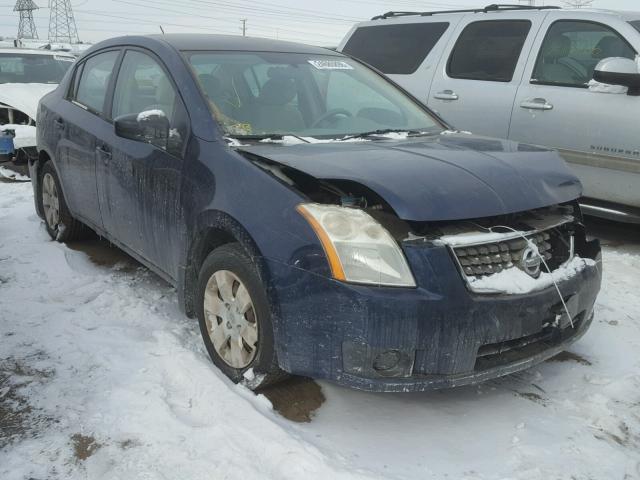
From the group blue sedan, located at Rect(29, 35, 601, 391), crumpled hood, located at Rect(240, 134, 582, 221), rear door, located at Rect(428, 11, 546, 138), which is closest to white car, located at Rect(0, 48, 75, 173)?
blue sedan, located at Rect(29, 35, 601, 391)

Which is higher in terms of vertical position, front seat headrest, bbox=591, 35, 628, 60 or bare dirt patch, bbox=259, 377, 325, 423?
front seat headrest, bbox=591, 35, 628, 60

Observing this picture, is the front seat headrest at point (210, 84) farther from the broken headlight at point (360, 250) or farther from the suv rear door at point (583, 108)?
the suv rear door at point (583, 108)

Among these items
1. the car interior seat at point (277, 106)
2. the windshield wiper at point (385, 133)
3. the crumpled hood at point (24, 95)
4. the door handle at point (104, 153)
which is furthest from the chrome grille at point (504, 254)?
the crumpled hood at point (24, 95)

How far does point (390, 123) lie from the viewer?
3.74 metres

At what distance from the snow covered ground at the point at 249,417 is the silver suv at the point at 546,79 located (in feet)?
5.73

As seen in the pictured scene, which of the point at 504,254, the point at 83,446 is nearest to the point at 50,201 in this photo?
the point at 83,446

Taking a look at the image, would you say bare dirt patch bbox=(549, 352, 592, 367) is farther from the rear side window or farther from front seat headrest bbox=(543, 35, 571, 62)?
the rear side window

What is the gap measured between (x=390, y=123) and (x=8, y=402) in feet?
7.96

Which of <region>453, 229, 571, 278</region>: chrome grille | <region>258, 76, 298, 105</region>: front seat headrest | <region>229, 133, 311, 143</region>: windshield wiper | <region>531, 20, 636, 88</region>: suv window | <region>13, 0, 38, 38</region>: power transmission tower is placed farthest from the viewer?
<region>13, 0, 38, 38</region>: power transmission tower

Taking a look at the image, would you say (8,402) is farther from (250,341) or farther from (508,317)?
(508,317)

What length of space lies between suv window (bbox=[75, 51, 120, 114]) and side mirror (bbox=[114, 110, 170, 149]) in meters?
0.97

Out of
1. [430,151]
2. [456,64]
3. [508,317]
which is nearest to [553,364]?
[508,317]

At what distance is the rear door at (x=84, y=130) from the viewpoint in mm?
4219

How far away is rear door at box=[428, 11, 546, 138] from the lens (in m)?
5.59
